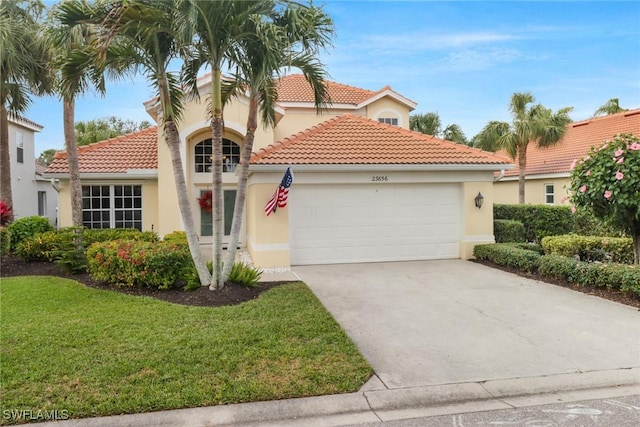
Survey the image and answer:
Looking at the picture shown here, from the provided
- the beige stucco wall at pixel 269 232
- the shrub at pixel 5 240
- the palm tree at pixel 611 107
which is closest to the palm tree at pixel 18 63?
the shrub at pixel 5 240

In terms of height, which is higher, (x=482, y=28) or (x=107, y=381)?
(x=482, y=28)

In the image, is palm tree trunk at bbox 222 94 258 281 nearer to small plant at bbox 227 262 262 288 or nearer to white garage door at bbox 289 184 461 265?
small plant at bbox 227 262 262 288

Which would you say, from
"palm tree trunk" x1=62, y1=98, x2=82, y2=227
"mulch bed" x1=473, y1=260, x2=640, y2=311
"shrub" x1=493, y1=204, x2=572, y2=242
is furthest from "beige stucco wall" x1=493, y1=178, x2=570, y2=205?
"palm tree trunk" x1=62, y1=98, x2=82, y2=227

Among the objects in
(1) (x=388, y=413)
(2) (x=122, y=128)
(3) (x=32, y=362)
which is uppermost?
(2) (x=122, y=128)

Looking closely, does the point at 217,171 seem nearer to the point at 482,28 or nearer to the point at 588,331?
the point at 588,331

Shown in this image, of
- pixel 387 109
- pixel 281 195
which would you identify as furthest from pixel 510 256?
pixel 387 109

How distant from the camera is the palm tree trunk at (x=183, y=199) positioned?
7902mm

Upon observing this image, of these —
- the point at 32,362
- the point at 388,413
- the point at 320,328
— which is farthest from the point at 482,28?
the point at 32,362

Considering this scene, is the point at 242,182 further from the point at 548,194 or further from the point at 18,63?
the point at 548,194

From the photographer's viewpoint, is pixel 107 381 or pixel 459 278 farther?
pixel 459 278

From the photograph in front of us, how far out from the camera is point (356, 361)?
16.7 feet

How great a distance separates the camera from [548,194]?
22.1m

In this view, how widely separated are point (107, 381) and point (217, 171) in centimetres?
427

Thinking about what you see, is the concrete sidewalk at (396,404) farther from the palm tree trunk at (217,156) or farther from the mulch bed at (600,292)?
the palm tree trunk at (217,156)
